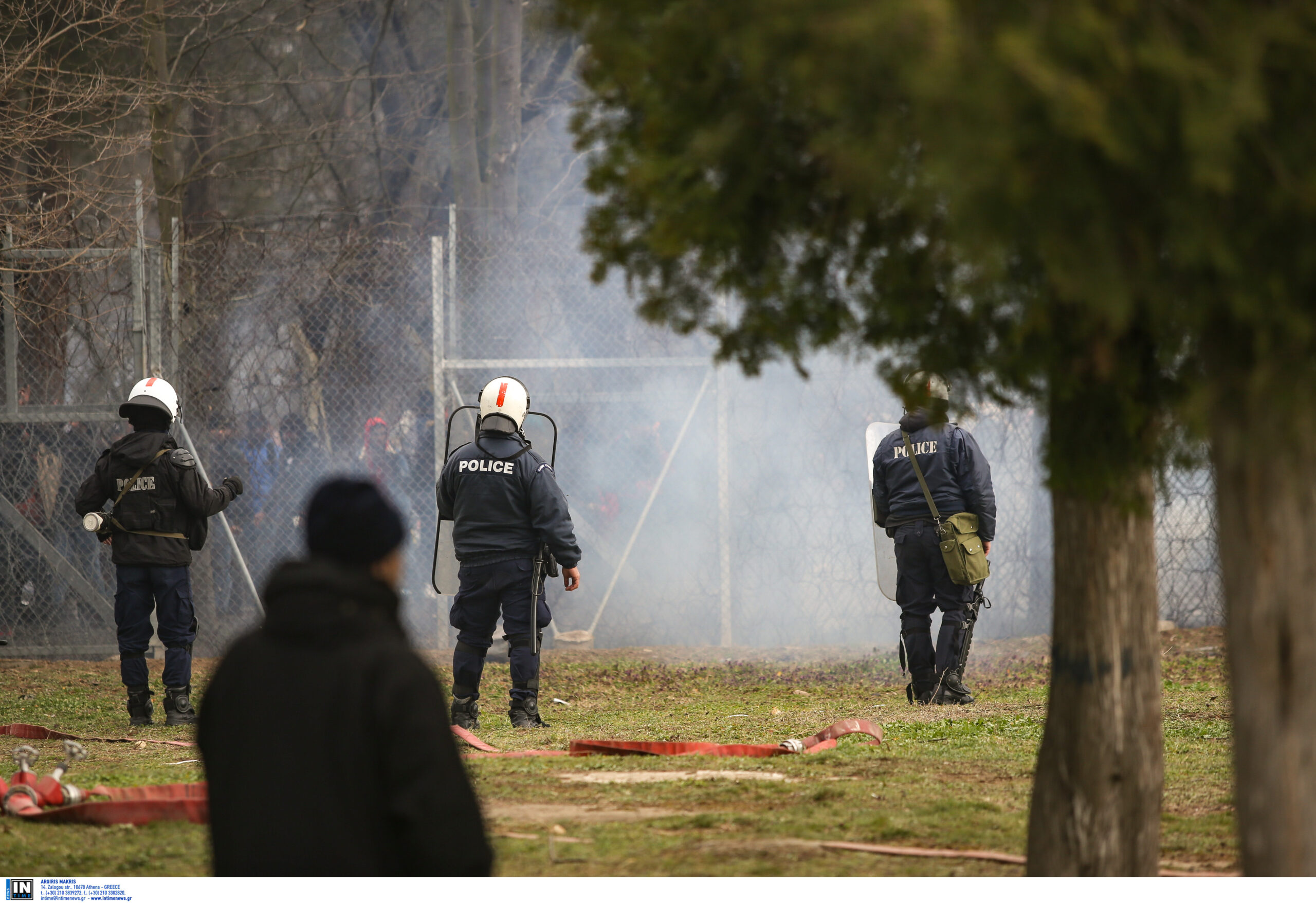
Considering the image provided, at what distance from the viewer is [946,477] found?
25.1 ft

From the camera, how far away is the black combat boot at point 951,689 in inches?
305

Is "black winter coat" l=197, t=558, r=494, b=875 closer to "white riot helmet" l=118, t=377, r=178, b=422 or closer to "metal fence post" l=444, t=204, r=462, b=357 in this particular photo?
"white riot helmet" l=118, t=377, r=178, b=422

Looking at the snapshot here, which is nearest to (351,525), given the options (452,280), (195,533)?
(195,533)

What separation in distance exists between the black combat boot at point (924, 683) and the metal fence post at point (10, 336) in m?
6.89

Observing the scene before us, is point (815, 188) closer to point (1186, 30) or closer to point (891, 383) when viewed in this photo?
point (891, 383)

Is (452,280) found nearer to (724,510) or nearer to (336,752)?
(724,510)

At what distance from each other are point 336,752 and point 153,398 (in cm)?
593

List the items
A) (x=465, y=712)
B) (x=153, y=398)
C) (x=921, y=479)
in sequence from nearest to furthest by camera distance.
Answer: (x=465, y=712) < (x=153, y=398) < (x=921, y=479)

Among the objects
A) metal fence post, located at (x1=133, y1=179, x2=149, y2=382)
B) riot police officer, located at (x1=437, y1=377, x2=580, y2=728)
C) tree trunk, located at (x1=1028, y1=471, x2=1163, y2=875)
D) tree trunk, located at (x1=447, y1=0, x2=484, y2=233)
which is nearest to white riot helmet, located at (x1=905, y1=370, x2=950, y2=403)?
tree trunk, located at (x1=1028, y1=471, x2=1163, y2=875)

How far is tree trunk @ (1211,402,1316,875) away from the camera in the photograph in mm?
2285

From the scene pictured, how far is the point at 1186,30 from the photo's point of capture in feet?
6.18

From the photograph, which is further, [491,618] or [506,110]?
[506,110]

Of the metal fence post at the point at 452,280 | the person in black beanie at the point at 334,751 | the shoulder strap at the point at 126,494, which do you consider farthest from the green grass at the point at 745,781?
the metal fence post at the point at 452,280

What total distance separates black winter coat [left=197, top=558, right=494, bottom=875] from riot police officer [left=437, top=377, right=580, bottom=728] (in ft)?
15.7
